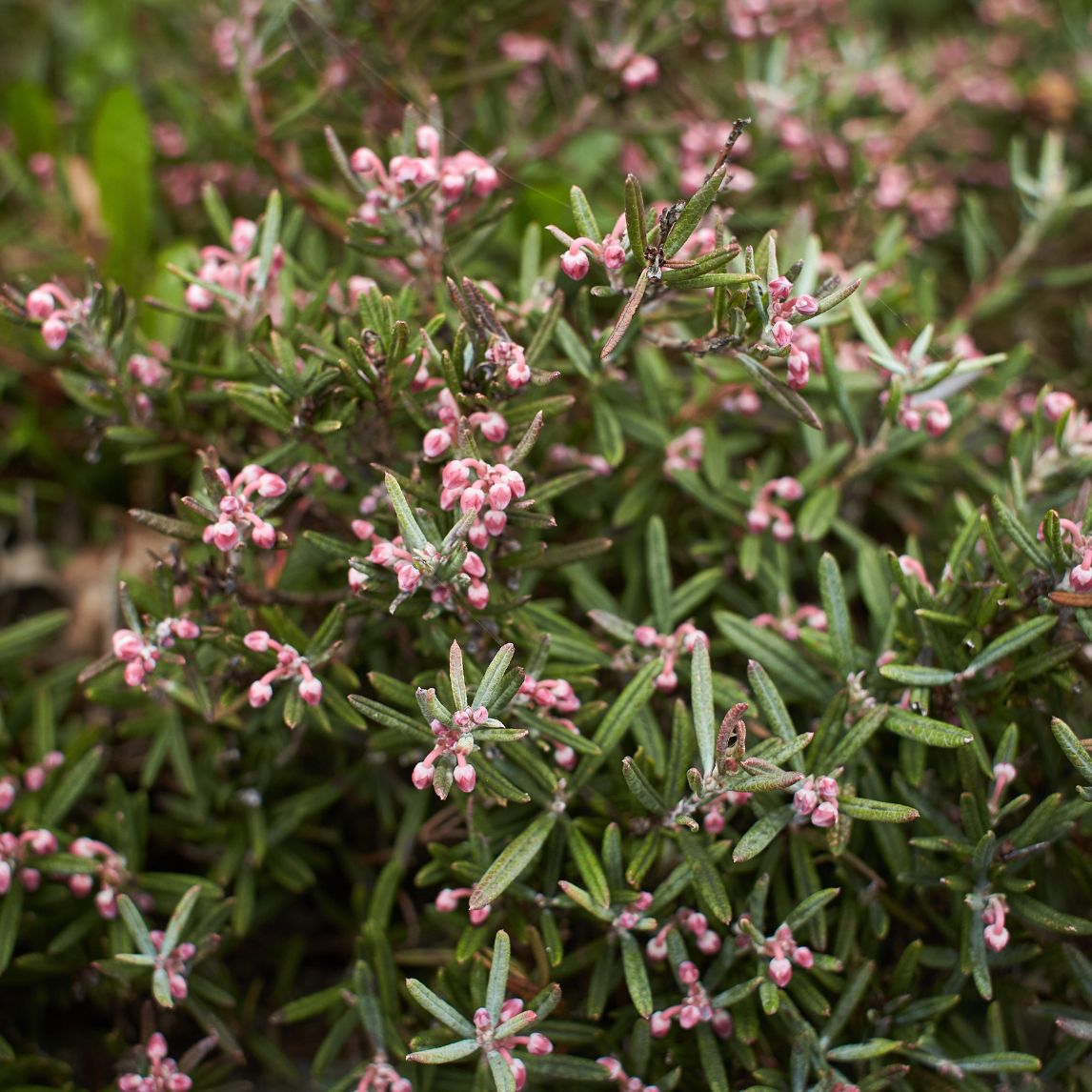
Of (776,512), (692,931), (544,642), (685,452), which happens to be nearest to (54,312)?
(544,642)

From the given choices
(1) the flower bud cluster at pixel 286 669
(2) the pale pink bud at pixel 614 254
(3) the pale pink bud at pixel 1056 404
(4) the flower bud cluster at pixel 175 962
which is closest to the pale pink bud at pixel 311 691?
(1) the flower bud cluster at pixel 286 669

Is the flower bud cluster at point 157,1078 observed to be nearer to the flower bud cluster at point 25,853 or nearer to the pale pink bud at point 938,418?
the flower bud cluster at point 25,853

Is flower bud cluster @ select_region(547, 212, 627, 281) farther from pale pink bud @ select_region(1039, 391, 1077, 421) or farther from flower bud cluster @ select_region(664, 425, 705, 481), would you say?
pale pink bud @ select_region(1039, 391, 1077, 421)

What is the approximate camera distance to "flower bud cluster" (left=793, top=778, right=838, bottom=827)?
1.19 meters

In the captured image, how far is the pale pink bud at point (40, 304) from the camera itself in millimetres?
1349

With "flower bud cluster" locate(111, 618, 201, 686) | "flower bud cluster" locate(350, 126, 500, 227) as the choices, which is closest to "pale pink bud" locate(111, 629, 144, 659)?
"flower bud cluster" locate(111, 618, 201, 686)

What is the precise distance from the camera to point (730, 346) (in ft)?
4.05

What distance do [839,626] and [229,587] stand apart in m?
0.82

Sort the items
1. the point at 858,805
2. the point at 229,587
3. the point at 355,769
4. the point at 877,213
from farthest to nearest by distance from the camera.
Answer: the point at 877,213 < the point at 355,769 < the point at 229,587 < the point at 858,805

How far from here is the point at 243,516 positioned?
3.92 ft

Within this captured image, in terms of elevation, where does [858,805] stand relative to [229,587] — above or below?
below

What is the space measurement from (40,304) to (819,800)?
1.19 metres

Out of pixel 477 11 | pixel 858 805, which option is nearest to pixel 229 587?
pixel 858 805

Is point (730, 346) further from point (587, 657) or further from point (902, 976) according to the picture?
point (902, 976)
